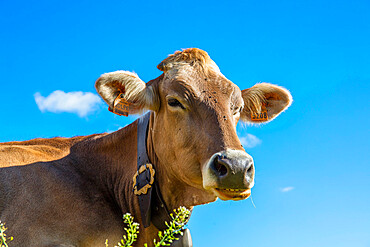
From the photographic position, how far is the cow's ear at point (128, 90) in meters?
5.67

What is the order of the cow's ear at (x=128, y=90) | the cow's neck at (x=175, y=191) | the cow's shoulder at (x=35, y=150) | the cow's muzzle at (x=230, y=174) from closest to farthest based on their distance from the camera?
the cow's muzzle at (x=230, y=174), the cow's neck at (x=175, y=191), the cow's ear at (x=128, y=90), the cow's shoulder at (x=35, y=150)

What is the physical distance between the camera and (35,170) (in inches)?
224

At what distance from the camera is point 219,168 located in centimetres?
443

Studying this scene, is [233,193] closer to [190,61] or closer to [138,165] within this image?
[138,165]

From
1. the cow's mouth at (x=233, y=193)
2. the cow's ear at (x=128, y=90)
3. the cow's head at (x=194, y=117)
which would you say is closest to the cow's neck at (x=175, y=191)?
the cow's head at (x=194, y=117)

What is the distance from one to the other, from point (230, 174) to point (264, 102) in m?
2.76

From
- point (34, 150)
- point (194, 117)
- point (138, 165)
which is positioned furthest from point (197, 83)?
point (34, 150)

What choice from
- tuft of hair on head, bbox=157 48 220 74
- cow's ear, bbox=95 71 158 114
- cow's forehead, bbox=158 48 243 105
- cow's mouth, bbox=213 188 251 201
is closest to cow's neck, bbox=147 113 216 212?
cow's ear, bbox=95 71 158 114

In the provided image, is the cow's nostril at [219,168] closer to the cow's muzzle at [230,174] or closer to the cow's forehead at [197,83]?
the cow's muzzle at [230,174]

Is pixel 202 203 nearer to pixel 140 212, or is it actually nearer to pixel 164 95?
pixel 140 212

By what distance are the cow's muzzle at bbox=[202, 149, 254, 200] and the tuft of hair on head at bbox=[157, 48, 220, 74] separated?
1578mm

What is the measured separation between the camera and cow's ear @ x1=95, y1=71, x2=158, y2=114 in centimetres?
567

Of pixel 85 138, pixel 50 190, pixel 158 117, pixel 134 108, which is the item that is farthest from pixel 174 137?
pixel 85 138

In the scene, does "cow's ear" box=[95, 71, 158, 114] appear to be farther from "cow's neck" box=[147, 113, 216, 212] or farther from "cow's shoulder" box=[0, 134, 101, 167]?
"cow's shoulder" box=[0, 134, 101, 167]
